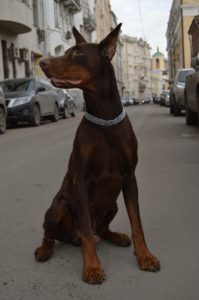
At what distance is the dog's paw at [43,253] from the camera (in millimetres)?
4027

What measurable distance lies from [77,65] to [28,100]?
16029mm

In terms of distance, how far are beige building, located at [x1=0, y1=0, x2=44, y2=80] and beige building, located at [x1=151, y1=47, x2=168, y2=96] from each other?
358 ft

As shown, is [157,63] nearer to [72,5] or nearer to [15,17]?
[72,5]

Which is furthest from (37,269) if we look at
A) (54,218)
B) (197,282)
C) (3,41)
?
(3,41)

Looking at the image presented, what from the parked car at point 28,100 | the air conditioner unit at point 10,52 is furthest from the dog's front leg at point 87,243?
the air conditioner unit at point 10,52

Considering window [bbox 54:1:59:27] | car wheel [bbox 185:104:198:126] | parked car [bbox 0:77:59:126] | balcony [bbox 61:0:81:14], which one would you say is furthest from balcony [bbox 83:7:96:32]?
car wheel [bbox 185:104:198:126]

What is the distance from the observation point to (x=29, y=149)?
38.4 ft

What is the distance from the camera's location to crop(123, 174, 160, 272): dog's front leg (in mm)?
3752

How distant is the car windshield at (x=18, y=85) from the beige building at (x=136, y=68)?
10306 centimetres

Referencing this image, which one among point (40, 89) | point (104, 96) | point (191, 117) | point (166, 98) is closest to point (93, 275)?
point (104, 96)

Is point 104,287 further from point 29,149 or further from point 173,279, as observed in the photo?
point 29,149

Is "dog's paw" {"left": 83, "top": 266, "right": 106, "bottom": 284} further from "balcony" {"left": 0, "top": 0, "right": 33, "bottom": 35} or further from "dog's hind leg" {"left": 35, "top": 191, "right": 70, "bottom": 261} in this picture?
"balcony" {"left": 0, "top": 0, "right": 33, "bottom": 35}

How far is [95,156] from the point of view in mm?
3631

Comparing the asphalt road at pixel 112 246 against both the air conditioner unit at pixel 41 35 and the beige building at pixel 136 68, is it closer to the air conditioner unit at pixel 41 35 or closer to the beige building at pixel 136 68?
the air conditioner unit at pixel 41 35
